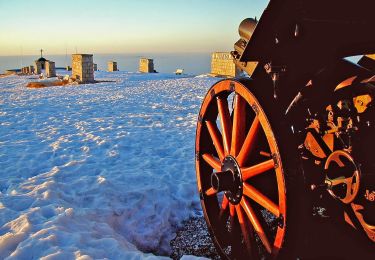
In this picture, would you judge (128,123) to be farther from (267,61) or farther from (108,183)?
(267,61)

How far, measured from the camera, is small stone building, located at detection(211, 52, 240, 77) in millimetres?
21928

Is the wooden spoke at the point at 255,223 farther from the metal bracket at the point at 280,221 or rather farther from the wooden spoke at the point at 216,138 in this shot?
the wooden spoke at the point at 216,138

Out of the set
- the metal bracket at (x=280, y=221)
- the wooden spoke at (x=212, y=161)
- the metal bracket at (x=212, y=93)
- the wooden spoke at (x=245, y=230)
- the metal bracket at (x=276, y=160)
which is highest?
the metal bracket at (x=212, y=93)

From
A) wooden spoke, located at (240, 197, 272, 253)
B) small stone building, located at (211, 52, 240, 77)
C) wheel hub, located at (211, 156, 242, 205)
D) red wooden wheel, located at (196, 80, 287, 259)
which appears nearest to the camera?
red wooden wheel, located at (196, 80, 287, 259)

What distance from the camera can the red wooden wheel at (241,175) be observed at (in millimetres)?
2098

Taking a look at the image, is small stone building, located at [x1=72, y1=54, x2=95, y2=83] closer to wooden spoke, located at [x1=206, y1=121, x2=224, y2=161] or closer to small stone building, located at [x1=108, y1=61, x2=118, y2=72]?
small stone building, located at [x1=108, y1=61, x2=118, y2=72]

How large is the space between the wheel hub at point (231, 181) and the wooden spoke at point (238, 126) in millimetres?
96

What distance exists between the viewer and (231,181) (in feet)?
8.10

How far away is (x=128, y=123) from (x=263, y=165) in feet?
21.0

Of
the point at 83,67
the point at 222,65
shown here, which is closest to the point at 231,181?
the point at 83,67

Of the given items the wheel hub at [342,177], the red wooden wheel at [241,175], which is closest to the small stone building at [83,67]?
the red wooden wheel at [241,175]

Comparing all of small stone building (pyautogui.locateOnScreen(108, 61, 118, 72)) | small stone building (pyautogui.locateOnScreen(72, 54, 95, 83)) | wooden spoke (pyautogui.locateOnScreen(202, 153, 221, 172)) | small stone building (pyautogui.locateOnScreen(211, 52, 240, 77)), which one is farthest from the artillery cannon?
small stone building (pyautogui.locateOnScreen(108, 61, 118, 72))

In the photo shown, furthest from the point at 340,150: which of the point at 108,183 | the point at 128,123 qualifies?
the point at 128,123

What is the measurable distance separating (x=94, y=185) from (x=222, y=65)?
1944 cm
